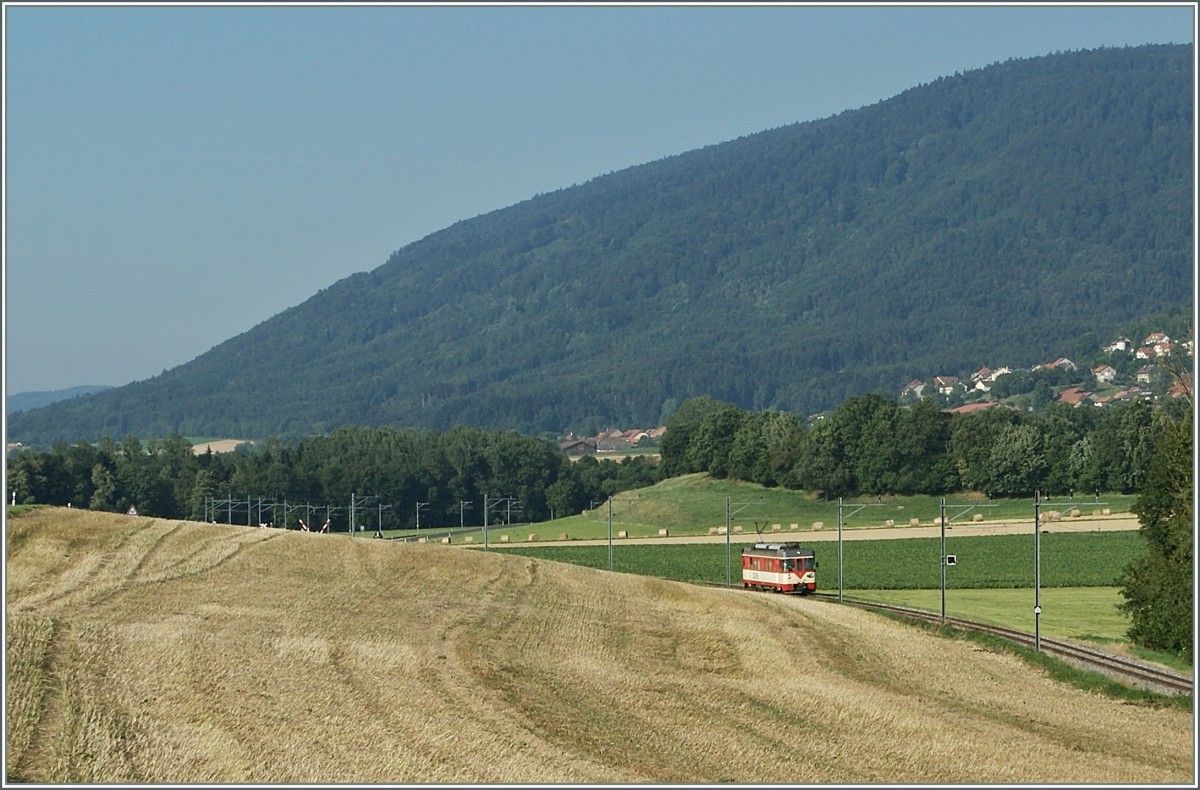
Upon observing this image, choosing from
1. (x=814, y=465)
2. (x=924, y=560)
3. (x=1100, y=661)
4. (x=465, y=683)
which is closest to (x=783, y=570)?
(x=924, y=560)

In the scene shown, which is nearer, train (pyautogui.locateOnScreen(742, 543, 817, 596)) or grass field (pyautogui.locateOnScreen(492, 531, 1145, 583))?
train (pyautogui.locateOnScreen(742, 543, 817, 596))

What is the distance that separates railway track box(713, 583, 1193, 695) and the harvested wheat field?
2983mm

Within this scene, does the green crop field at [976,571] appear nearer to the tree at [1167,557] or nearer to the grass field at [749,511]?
the tree at [1167,557]

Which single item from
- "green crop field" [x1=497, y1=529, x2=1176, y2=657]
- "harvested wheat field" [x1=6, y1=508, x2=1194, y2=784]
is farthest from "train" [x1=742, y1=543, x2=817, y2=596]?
"harvested wheat field" [x1=6, y1=508, x2=1194, y2=784]

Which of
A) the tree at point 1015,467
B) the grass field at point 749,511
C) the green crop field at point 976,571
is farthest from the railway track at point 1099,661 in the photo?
the tree at point 1015,467

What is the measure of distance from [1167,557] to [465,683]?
123 ft

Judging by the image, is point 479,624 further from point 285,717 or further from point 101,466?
point 101,466

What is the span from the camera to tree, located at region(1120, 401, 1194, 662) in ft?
214

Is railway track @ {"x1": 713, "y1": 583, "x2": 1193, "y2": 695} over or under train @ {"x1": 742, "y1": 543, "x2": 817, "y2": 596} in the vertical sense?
under

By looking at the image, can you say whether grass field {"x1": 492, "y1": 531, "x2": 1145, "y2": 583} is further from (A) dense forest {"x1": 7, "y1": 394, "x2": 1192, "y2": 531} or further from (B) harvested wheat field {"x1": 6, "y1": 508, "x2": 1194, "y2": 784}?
(A) dense forest {"x1": 7, "y1": 394, "x2": 1192, "y2": 531}

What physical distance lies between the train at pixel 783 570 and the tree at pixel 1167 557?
71.0 feet

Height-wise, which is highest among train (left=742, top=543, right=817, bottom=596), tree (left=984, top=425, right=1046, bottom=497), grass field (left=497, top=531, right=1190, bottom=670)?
tree (left=984, top=425, right=1046, bottom=497)

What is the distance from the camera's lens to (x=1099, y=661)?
61.7m

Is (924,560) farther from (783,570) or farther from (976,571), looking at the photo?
(783,570)
